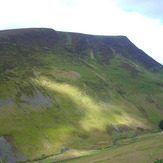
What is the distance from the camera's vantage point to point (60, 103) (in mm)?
96125

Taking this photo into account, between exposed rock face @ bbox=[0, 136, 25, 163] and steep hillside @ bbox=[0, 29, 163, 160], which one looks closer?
exposed rock face @ bbox=[0, 136, 25, 163]

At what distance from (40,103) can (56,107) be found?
32.8ft

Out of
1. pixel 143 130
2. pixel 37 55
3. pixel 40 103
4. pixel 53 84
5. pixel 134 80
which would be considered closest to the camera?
pixel 40 103

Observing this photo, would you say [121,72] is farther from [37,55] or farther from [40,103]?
[40,103]

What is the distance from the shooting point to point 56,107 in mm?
92062

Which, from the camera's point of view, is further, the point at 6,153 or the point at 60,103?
the point at 60,103

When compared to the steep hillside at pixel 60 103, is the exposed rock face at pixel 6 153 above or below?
below

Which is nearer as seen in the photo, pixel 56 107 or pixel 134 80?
pixel 56 107

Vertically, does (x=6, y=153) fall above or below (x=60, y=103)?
below

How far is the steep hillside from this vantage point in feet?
225

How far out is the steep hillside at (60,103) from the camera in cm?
6856

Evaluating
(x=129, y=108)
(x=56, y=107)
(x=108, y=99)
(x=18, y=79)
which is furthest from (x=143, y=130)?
(x=18, y=79)

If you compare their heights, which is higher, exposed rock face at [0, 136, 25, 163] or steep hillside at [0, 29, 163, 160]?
steep hillside at [0, 29, 163, 160]

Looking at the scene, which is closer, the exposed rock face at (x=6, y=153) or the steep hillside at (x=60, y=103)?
the exposed rock face at (x=6, y=153)
